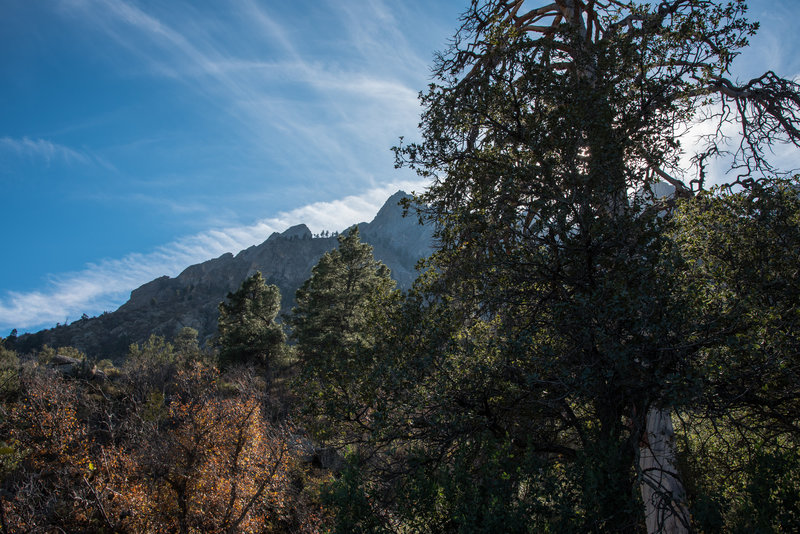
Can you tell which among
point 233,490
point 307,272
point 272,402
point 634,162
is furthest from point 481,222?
point 307,272

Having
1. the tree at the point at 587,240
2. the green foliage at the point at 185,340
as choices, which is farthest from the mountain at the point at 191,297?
the tree at the point at 587,240

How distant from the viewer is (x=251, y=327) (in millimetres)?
28172

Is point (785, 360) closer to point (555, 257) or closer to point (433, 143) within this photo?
point (555, 257)

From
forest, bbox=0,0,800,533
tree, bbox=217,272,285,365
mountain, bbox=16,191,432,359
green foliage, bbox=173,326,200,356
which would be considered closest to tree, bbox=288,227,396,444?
tree, bbox=217,272,285,365

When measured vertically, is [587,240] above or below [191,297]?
below

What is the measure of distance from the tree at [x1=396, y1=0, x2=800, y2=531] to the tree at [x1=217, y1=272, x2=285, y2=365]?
24555 millimetres

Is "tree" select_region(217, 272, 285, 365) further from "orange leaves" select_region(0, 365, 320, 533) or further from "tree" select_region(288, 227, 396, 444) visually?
"orange leaves" select_region(0, 365, 320, 533)

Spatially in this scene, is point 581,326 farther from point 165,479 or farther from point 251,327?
point 251,327

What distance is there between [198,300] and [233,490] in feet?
450

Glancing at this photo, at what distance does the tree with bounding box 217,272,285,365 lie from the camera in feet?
91.8

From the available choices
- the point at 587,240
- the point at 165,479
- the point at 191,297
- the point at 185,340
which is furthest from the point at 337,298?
the point at 191,297

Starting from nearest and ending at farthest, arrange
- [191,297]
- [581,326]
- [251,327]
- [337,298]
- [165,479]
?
1. [581,326]
2. [165,479]
3. [337,298]
4. [251,327]
5. [191,297]

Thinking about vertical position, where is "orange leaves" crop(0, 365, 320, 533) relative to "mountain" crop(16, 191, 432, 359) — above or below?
below

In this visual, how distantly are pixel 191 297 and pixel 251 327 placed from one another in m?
124
